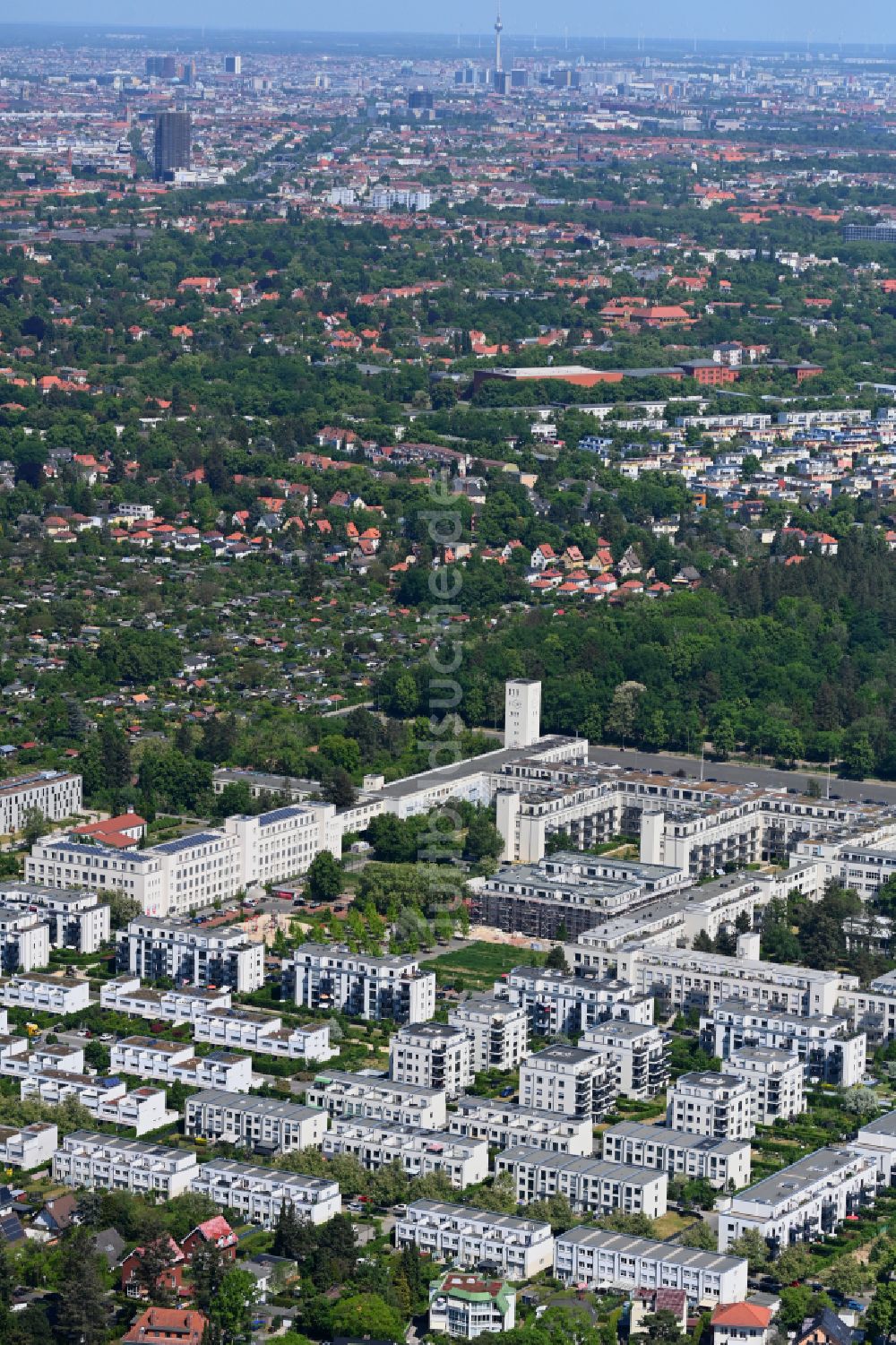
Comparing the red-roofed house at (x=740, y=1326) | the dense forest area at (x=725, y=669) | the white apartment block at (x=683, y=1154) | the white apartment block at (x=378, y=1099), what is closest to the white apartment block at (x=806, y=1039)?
the white apartment block at (x=683, y=1154)

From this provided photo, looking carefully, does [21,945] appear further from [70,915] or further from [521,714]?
[521,714]

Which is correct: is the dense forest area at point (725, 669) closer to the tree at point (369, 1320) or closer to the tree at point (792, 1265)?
the tree at point (792, 1265)

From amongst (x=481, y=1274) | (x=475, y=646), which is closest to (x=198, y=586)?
(x=475, y=646)

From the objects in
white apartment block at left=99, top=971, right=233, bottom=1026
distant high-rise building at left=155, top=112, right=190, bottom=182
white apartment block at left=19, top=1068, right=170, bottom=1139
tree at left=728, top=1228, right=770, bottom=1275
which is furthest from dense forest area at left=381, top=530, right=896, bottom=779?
distant high-rise building at left=155, top=112, right=190, bottom=182

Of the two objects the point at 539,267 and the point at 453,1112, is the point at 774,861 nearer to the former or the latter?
the point at 453,1112

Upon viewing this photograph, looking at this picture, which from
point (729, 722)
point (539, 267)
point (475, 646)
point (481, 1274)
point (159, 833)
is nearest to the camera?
point (481, 1274)
